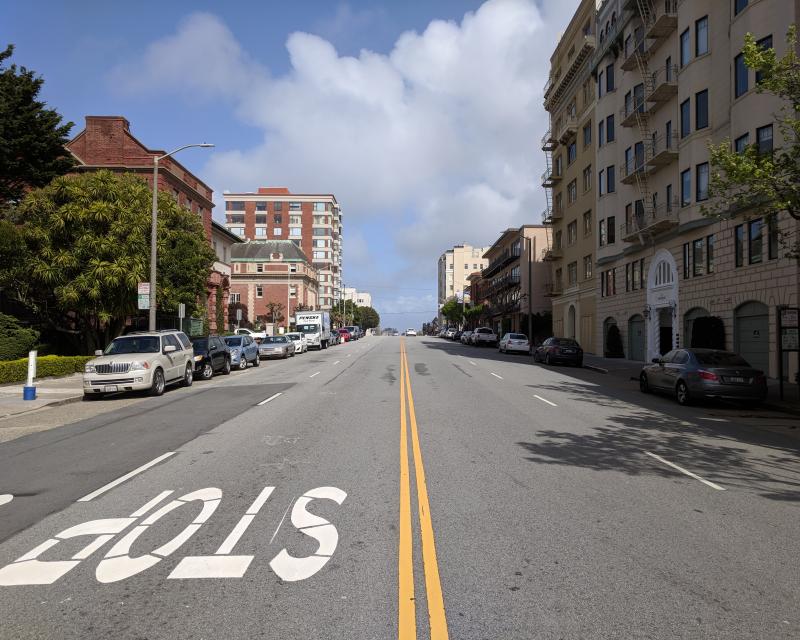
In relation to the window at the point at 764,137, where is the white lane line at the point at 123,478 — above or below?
below

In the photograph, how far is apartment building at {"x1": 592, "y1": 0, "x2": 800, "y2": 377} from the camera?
20.7 meters

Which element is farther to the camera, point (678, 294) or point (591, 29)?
point (591, 29)

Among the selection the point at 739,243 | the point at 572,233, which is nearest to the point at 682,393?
the point at 739,243

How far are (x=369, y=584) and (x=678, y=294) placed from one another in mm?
26959

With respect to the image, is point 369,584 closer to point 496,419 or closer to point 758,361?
point 496,419

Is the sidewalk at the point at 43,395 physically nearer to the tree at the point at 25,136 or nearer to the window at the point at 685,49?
the tree at the point at 25,136

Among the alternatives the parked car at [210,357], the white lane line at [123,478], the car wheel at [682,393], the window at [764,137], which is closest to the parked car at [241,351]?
the parked car at [210,357]

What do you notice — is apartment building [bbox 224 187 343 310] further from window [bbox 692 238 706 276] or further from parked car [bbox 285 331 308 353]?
window [bbox 692 238 706 276]

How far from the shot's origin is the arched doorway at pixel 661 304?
28.0 m

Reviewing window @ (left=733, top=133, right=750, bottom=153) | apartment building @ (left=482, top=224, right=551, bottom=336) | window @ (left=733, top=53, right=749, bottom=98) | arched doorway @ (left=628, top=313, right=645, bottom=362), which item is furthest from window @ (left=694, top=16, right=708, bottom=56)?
apartment building @ (left=482, top=224, right=551, bottom=336)

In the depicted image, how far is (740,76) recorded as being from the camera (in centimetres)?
2181

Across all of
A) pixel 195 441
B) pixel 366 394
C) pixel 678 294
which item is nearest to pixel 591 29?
pixel 678 294

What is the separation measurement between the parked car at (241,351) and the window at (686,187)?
21.3 meters

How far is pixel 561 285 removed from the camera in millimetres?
48938
